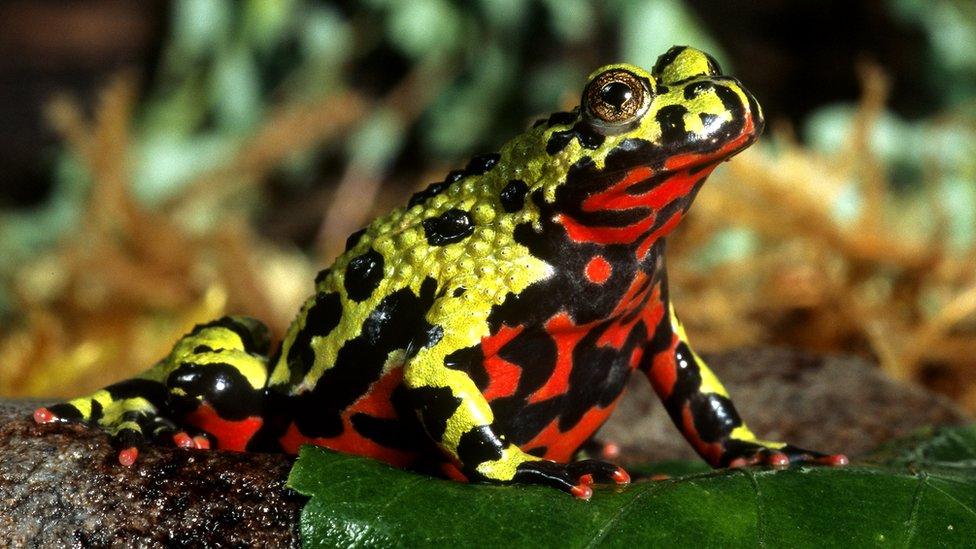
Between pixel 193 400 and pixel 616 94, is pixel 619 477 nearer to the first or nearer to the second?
pixel 616 94

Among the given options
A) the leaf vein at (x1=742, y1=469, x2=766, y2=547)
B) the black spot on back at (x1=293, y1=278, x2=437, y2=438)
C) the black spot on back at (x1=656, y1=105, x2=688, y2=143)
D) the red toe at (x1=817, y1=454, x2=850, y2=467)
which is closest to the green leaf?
the leaf vein at (x1=742, y1=469, x2=766, y2=547)

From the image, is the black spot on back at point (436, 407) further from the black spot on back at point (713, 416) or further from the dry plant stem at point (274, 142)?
the dry plant stem at point (274, 142)

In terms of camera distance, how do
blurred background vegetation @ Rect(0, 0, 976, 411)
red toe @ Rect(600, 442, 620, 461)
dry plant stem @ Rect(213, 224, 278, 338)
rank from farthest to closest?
dry plant stem @ Rect(213, 224, 278, 338)
blurred background vegetation @ Rect(0, 0, 976, 411)
red toe @ Rect(600, 442, 620, 461)

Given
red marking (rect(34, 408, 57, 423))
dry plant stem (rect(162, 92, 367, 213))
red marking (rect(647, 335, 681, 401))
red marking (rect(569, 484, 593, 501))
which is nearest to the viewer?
red marking (rect(569, 484, 593, 501))

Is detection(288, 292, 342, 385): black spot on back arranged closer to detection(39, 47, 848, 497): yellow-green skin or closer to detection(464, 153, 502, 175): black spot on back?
detection(39, 47, 848, 497): yellow-green skin

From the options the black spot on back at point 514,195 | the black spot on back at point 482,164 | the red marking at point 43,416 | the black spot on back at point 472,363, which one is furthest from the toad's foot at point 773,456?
the red marking at point 43,416

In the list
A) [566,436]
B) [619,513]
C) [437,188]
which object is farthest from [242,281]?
[619,513]
